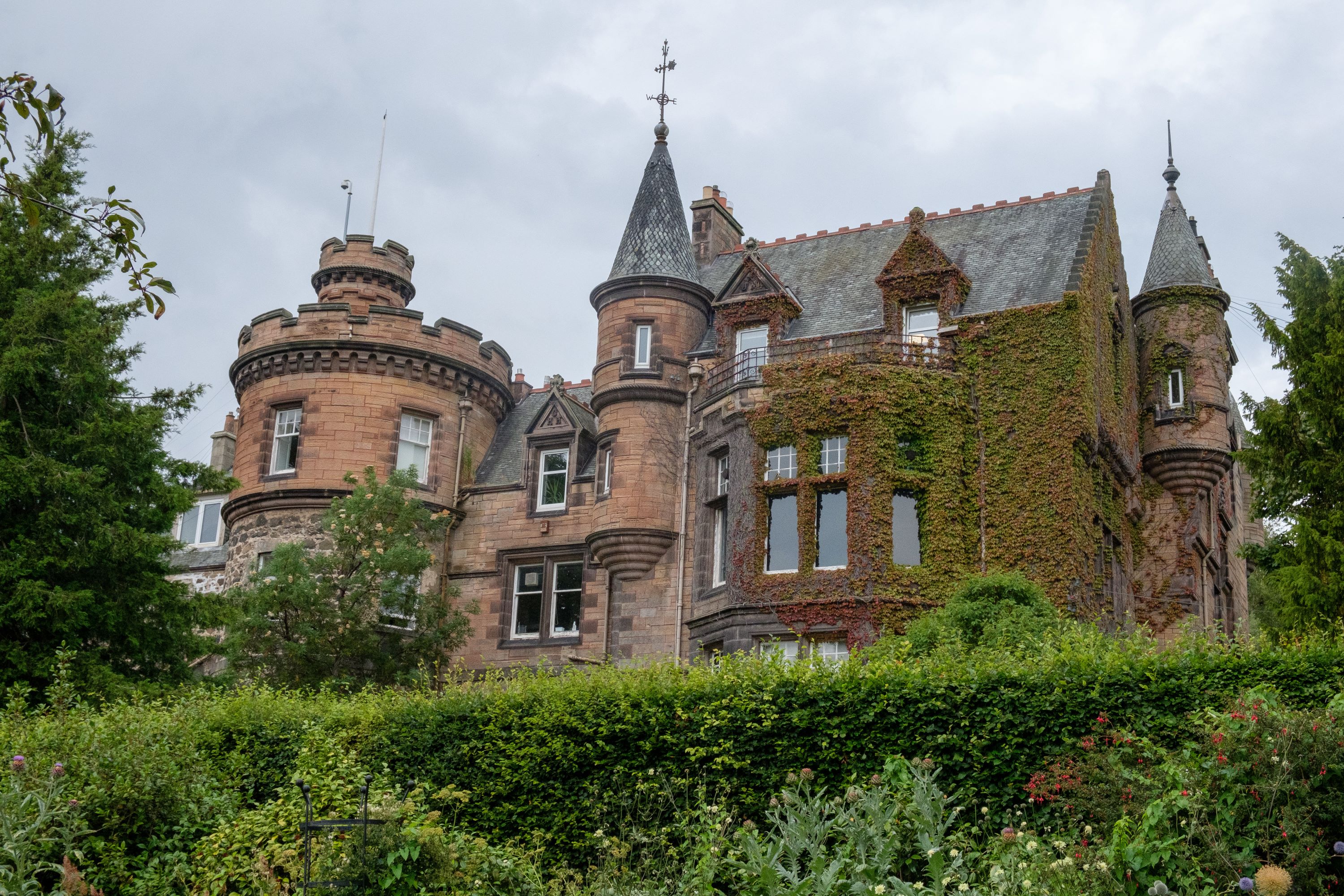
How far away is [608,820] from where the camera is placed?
15078 millimetres

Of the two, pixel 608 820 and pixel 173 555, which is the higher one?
pixel 173 555

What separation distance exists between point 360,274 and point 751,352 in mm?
11066

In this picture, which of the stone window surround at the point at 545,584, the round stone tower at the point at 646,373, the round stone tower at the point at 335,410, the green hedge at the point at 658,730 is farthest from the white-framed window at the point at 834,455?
the round stone tower at the point at 335,410

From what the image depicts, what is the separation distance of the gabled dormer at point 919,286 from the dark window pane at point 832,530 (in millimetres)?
4242

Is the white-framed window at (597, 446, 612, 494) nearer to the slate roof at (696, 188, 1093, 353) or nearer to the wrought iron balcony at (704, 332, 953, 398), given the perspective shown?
the wrought iron balcony at (704, 332, 953, 398)

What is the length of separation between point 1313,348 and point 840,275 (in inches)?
411

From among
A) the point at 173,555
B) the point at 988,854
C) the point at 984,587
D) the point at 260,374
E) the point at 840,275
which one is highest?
the point at 840,275

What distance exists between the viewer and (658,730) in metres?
15.3

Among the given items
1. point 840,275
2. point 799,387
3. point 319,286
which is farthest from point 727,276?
point 319,286

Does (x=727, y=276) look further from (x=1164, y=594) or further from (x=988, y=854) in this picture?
(x=988, y=854)

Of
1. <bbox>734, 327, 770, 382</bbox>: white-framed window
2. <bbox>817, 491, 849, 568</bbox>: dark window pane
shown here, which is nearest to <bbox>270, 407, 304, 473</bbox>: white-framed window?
<bbox>734, 327, 770, 382</bbox>: white-framed window

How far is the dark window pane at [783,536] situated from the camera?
2650cm

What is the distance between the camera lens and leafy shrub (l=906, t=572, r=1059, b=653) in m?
20.7

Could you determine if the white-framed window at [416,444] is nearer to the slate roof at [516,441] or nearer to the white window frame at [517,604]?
the slate roof at [516,441]
